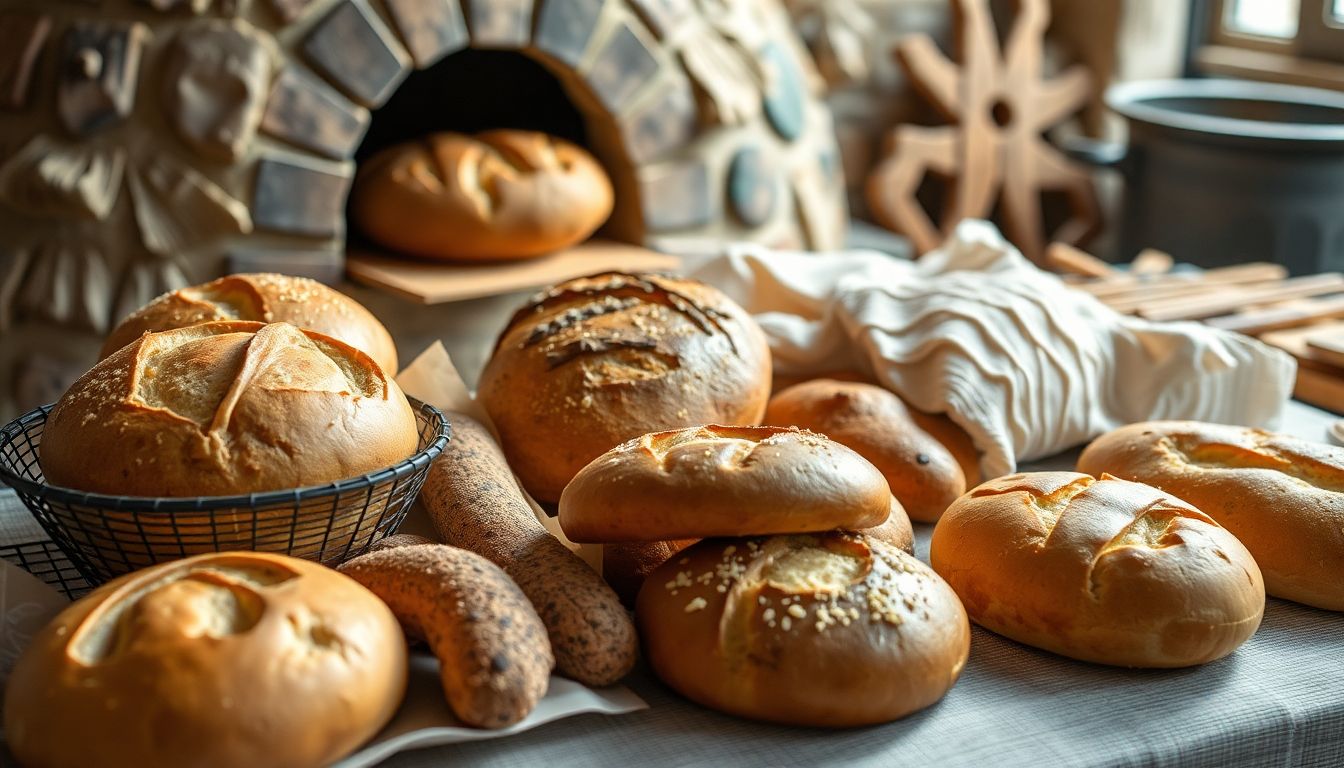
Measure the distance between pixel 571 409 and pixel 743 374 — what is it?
23 centimetres

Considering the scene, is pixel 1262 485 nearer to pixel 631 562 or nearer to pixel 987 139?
pixel 631 562

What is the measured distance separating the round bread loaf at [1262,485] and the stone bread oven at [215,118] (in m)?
1.66

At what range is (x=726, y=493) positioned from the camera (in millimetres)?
1078

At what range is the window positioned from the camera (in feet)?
12.5

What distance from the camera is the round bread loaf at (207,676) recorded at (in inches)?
34.3

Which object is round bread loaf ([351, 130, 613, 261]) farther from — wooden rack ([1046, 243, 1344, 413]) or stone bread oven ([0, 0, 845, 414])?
wooden rack ([1046, 243, 1344, 413])

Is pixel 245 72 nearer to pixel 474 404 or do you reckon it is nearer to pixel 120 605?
pixel 474 404

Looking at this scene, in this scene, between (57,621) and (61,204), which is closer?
(57,621)

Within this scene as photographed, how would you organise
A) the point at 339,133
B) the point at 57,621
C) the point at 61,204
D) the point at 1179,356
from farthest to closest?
the point at 339,133 < the point at 61,204 < the point at 1179,356 < the point at 57,621

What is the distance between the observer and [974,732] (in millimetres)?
1072

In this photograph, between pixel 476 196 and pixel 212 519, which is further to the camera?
pixel 476 196

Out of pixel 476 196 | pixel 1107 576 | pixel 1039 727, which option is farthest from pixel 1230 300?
pixel 476 196

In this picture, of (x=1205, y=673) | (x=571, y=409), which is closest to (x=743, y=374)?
(x=571, y=409)

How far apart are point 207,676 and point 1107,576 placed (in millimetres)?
820
